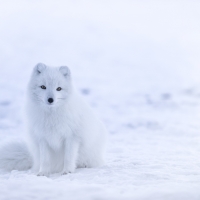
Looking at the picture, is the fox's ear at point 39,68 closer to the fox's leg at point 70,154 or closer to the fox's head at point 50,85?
the fox's head at point 50,85

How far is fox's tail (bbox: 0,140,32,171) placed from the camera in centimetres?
373

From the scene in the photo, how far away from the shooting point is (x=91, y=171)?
344 cm

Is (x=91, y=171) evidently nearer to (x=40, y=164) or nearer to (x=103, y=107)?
(x=40, y=164)

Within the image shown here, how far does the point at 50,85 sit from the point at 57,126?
427mm

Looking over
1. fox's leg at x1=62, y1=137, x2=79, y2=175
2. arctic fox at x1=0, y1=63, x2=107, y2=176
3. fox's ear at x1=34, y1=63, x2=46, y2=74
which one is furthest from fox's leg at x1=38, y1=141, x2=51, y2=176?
fox's ear at x1=34, y1=63, x2=46, y2=74

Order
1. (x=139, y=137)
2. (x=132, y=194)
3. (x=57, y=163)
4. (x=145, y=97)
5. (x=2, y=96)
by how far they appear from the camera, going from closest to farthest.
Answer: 1. (x=132, y=194)
2. (x=57, y=163)
3. (x=139, y=137)
4. (x=2, y=96)
5. (x=145, y=97)

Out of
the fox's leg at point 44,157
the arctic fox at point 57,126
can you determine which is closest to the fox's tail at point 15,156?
the arctic fox at point 57,126

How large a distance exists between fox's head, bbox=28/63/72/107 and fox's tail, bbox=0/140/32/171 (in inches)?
32.3

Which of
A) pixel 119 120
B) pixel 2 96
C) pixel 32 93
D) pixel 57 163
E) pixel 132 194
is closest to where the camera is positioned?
pixel 132 194

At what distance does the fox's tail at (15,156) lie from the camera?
12.3 feet

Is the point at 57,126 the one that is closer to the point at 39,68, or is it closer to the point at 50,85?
the point at 50,85

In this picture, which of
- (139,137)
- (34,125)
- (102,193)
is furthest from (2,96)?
(102,193)

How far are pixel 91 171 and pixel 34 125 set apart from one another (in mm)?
731

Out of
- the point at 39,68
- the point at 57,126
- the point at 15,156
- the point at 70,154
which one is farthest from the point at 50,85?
the point at 15,156
